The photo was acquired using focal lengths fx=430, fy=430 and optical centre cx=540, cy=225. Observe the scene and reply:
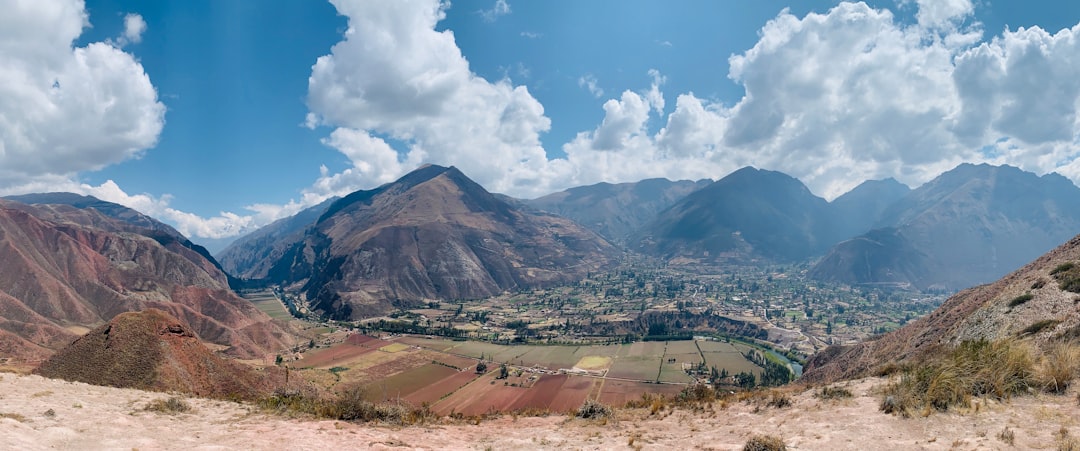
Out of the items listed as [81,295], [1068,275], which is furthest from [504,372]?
[81,295]

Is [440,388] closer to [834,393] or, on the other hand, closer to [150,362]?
[150,362]

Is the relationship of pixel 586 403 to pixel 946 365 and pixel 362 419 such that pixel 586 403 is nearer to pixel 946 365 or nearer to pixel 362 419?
pixel 362 419

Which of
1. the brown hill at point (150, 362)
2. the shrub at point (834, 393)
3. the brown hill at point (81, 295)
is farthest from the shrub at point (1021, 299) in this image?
the brown hill at point (81, 295)

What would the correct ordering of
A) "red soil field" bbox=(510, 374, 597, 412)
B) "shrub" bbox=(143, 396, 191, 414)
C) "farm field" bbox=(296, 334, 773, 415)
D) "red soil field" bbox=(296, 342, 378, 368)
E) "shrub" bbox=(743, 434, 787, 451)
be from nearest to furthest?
"shrub" bbox=(743, 434, 787, 451), "shrub" bbox=(143, 396, 191, 414), "red soil field" bbox=(510, 374, 597, 412), "farm field" bbox=(296, 334, 773, 415), "red soil field" bbox=(296, 342, 378, 368)

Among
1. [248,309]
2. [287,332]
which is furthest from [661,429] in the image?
[248,309]

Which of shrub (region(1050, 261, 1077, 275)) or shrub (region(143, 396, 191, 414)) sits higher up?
shrub (region(1050, 261, 1077, 275))

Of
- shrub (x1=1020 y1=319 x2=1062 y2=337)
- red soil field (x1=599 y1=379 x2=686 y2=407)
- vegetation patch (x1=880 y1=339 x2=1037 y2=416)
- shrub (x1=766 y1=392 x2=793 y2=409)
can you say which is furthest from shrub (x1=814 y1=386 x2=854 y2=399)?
red soil field (x1=599 y1=379 x2=686 y2=407)

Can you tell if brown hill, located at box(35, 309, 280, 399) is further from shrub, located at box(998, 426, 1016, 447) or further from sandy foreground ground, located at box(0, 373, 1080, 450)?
shrub, located at box(998, 426, 1016, 447)
